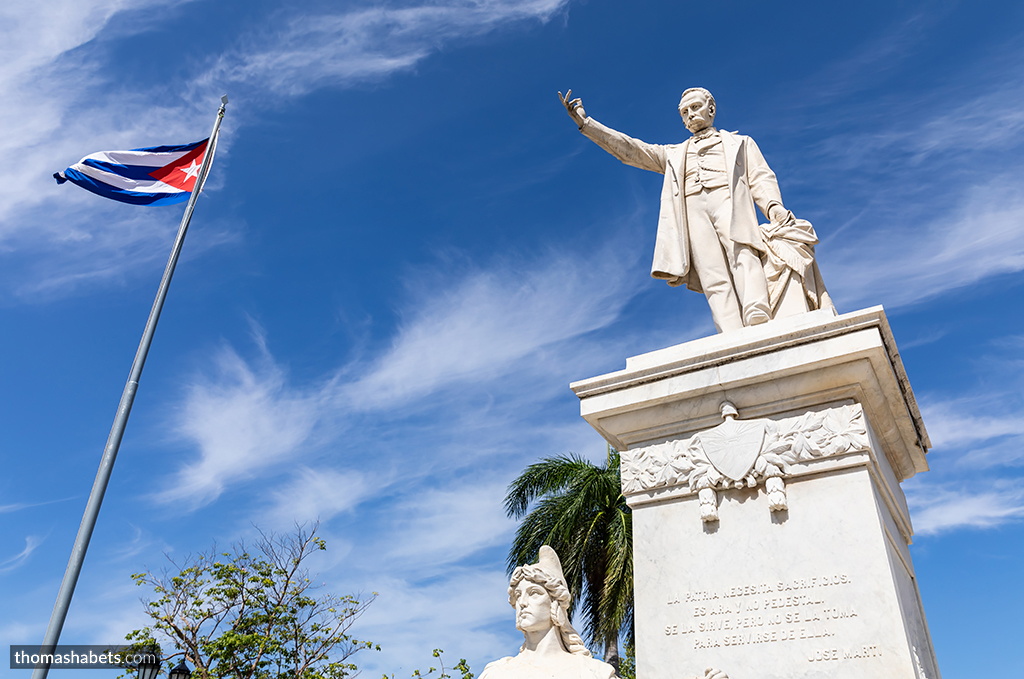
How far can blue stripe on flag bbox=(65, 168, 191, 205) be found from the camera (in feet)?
39.4

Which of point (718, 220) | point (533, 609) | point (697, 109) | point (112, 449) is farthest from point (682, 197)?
point (112, 449)

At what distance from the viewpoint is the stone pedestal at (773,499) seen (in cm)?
440

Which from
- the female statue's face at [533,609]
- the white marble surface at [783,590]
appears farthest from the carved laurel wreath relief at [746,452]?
the female statue's face at [533,609]

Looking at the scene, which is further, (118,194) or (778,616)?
(118,194)

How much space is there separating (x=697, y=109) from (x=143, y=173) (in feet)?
31.6

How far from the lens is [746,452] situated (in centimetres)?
502

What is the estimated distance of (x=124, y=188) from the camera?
12.4 metres

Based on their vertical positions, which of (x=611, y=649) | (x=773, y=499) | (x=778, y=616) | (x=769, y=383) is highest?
(x=611, y=649)

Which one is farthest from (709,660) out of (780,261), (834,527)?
(780,261)

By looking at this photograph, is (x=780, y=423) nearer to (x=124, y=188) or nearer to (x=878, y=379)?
(x=878, y=379)

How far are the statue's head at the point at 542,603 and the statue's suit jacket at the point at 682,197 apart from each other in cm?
283

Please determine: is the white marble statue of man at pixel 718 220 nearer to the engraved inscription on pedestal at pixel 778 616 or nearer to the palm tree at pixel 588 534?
the engraved inscription on pedestal at pixel 778 616

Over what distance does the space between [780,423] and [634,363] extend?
46.7 inches

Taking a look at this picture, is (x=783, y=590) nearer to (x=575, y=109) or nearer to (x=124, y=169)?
(x=575, y=109)
